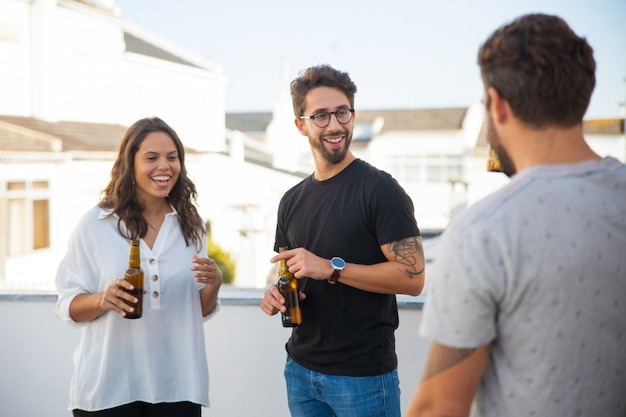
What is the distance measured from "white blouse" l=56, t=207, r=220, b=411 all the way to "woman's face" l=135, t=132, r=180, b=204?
145 millimetres

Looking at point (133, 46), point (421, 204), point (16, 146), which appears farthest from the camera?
point (421, 204)

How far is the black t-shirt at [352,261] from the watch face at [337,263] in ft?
0.21

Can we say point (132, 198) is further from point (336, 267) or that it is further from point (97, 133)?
point (97, 133)

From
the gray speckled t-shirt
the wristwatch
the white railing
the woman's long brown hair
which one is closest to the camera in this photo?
the gray speckled t-shirt

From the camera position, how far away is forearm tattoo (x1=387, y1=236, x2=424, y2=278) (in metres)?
1.84

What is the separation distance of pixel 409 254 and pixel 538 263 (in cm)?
90

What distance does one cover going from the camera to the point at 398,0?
47.4m

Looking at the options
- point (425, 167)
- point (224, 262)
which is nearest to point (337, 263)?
point (224, 262)

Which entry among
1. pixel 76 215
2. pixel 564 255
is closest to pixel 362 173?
pixel 564 255

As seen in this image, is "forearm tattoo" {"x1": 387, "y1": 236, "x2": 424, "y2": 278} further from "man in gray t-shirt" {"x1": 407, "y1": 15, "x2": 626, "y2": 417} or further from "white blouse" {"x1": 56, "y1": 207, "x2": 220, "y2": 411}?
"man in gray t-shirt" {"x1": 407, "y1": 15, "x2": 626, "y2": 417}

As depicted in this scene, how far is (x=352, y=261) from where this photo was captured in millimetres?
1910

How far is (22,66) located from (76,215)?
195 inches

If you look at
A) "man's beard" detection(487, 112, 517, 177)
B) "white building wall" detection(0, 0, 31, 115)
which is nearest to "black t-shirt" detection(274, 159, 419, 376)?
"man's beard" detection(487, 112, 517, 177)

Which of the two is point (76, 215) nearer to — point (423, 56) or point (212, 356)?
point (212, 356)
